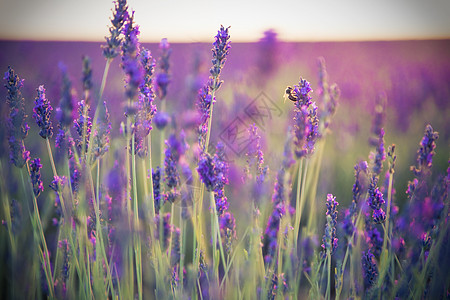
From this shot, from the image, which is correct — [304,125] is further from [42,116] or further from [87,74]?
[42,116]

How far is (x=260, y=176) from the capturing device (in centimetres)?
109

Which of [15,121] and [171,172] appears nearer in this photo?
[171,172]

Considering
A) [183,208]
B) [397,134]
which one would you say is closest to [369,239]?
[183,208]

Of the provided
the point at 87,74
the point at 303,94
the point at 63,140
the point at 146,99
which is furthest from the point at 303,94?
the point at 63,140

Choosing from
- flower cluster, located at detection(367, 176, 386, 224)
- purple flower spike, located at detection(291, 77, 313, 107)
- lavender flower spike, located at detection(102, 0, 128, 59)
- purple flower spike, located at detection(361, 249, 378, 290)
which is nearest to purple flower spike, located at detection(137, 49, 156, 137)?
lavender flower spike, located at detection(102, 0, 128, 59)

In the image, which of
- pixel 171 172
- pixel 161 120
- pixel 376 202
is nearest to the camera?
pixel 161 120

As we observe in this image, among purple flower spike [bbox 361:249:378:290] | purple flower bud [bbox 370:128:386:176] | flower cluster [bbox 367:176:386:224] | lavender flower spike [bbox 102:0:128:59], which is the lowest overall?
purple flower spike [bbox 361:249:378:290]

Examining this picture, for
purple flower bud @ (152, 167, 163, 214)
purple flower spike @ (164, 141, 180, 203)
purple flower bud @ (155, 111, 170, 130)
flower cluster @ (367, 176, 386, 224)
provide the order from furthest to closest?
flower cluster @ (367, 176, 386, 224)
purple flower bud @ (152, 167, 163, 214)
purple flower spike @ (164, 141, 180, 203)
purple flower bud @ (155, 111, 170, 130)

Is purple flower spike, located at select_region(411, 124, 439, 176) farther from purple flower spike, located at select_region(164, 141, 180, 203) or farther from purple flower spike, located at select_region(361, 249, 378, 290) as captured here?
purple flower spike, located at select_region(164, 141, 180, 203)

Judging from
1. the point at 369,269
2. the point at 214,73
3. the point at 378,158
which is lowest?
the point at 369,269

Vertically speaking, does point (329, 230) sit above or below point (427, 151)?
below

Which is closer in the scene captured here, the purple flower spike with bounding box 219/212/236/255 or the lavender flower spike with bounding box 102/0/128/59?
the lavender flower spike with bounding box 102/0/128/59

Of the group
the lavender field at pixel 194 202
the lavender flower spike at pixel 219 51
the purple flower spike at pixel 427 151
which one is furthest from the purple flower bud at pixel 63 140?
the purple flower spike at pixel 427 151

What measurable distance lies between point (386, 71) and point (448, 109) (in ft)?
1.72
